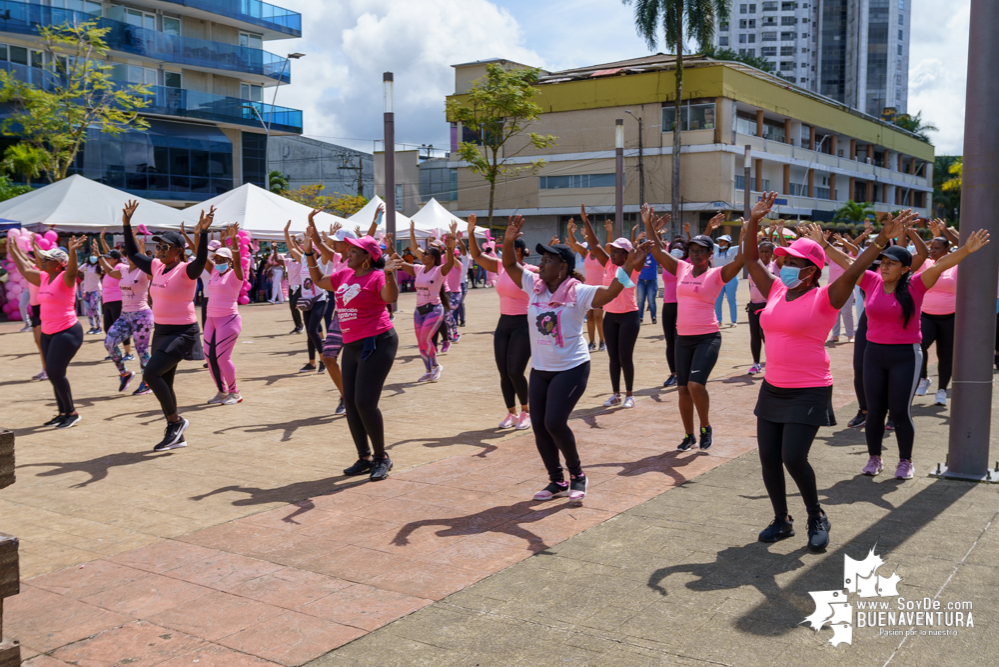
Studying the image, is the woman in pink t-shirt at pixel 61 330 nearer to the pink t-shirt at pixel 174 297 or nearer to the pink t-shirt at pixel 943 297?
the pink t-shirt at pixel 174 297

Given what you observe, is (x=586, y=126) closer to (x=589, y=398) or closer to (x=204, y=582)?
(x=589, y=398)

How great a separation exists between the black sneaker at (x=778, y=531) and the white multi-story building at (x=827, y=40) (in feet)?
425

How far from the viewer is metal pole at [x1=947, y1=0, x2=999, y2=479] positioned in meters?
6.50

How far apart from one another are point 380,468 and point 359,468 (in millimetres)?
219

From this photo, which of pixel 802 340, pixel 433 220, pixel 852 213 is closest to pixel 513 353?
pixel 802 340

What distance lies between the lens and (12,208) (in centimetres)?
2244

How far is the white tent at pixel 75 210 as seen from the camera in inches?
848

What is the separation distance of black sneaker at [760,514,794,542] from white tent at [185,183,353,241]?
1964 centimetres

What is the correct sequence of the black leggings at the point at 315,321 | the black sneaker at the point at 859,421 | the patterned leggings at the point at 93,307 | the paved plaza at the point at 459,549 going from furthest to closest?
1. the patterned leggings at the point at 93,307
2. the black leggings at the point at 315,321
3. the black sneaker at the point at 859,421
4. the paved plaza at the point at 459,549

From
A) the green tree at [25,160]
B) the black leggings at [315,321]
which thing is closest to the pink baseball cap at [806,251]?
the black leggings at [315,321]

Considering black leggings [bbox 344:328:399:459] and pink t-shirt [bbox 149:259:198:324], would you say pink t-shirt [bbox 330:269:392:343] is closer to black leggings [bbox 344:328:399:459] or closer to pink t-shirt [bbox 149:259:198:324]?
black leggings [bbox 344:328:399:459]

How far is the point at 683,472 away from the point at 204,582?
12.3 feet

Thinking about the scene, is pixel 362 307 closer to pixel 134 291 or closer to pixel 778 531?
pixel 778 531

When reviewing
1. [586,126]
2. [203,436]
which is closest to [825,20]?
[586,126]
